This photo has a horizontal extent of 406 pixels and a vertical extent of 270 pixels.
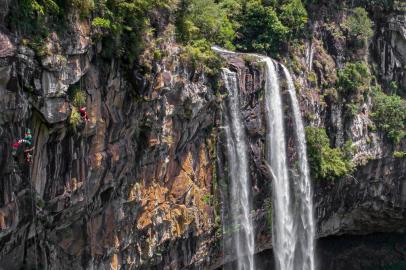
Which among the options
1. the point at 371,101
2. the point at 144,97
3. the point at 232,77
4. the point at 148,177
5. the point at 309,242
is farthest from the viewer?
the point at 371,101

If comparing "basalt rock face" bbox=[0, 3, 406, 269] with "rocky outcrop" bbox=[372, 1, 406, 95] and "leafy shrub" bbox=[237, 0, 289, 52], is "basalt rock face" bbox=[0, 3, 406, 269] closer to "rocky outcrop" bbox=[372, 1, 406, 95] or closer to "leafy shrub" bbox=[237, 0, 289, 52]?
"leafy shrub" bbox=[237, 0, 289, 52]

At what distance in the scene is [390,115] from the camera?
23.1 m

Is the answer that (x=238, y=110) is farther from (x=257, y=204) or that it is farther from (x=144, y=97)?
(x=144, y=97)

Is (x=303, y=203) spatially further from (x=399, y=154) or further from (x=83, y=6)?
(x=83, y=6)

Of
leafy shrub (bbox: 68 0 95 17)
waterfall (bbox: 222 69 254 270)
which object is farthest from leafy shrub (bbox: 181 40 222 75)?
leafy shrub (bbox: 68 0 95 17)

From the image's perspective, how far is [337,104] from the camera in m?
21.6

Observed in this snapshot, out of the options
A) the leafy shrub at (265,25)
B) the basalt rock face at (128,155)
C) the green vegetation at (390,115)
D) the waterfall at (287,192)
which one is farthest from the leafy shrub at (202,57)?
the green vegetation at (390,115)

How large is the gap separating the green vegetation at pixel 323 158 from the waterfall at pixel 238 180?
12.0 ft

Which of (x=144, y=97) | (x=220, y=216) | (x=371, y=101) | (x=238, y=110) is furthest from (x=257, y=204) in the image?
(x=371, y=101)

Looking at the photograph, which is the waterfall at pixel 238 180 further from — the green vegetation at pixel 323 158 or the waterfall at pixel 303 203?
the green vegetation at pixel 323 158

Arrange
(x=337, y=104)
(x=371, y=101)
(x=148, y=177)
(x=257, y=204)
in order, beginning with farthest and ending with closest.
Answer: (x=371, y=101)
(x=337, y=104)
(x=257, y=204)
(x=148, y=177)

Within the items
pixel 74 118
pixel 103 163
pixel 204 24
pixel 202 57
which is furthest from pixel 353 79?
pixel 74 118

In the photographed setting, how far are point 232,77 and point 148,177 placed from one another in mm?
4509

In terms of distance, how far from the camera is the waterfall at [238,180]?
16.5m
